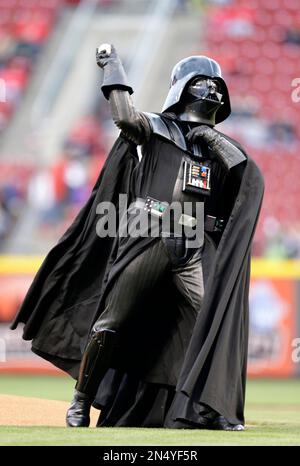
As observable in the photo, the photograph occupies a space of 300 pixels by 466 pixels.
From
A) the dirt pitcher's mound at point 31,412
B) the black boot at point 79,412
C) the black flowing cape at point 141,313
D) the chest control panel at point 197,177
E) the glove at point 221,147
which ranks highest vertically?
the glove at point 221,147

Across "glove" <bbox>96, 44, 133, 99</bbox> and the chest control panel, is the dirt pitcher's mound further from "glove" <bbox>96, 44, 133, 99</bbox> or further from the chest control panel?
"glove" <bbox>96, 44, 133, 99</bbox>

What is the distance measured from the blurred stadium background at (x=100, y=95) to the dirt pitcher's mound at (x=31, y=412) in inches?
269

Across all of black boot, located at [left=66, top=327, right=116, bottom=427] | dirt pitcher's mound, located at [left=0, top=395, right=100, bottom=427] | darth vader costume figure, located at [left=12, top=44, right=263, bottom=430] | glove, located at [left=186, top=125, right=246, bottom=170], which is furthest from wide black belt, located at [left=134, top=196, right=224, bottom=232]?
dirt pitcher's mound, located at [left=0, top=395, right=100, bottom=427]

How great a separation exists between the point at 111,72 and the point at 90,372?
1829 mm

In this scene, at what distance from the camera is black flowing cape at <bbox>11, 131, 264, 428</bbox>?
6.41 metres

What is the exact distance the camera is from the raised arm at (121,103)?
6332 millimetres

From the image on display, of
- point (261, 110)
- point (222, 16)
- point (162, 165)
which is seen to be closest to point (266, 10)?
point (222, 16)

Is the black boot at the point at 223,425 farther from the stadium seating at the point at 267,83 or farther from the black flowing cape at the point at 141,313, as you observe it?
the stadium seating at the point at 267,83

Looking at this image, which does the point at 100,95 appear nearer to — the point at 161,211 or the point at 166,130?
the point at 166,130

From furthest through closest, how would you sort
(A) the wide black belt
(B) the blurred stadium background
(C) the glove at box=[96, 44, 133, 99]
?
(B) the blurred stadium background, (A) the wide black belt, (C) the glove at box=[96, 44, 133, 99]

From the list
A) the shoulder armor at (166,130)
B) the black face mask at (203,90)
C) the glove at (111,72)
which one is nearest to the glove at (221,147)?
the shoulder armor at (166,130)

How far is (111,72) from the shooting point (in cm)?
641

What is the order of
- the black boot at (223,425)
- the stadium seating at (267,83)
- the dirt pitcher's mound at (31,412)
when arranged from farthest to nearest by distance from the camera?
the stadium seating at (267,83) → the dirt pitcher's mound at (31,412) → the black boot at (223,425)

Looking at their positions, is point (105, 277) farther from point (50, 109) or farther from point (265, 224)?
point (50, 109)
